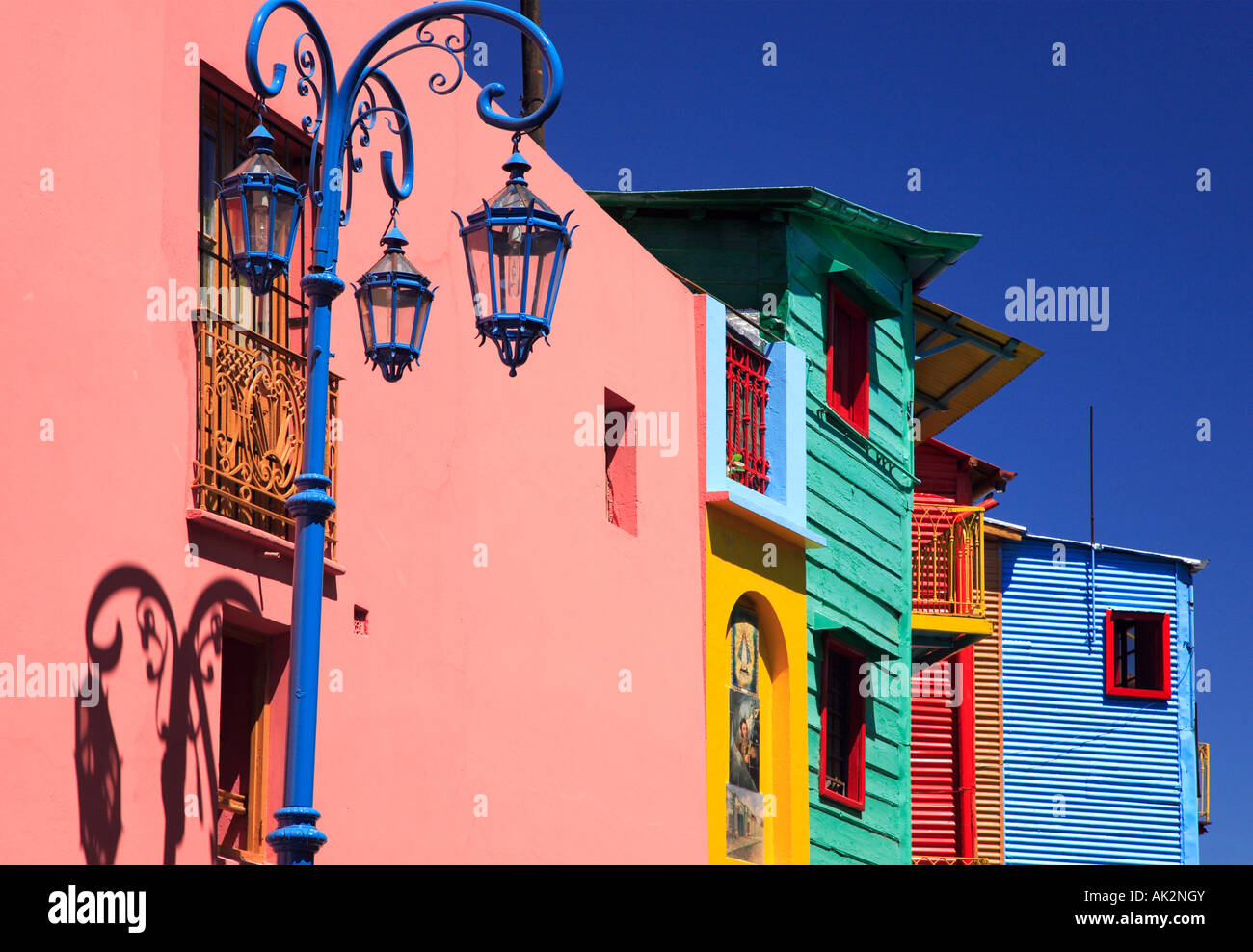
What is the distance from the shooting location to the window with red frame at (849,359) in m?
18.2

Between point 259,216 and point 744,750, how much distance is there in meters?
8.40

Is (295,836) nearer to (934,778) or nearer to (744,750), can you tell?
(744,750)

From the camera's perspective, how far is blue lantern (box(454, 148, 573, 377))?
26.6 feet

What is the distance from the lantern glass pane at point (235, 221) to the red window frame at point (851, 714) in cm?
986

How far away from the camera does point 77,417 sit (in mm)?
8469

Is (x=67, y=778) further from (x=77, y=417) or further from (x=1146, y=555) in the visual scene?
(x=1146, y=555)

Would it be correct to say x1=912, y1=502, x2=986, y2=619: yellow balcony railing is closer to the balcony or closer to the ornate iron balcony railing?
the balcony

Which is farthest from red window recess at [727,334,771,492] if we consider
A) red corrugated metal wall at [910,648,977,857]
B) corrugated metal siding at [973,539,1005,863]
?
corrugated metal siding at [973,539,1005,863]

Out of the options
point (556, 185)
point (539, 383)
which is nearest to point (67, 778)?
point (539, 383)

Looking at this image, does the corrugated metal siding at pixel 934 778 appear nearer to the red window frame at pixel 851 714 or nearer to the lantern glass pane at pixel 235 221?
the red window frame at pixel 851 714

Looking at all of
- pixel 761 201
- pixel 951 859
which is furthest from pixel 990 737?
pixel 761 201

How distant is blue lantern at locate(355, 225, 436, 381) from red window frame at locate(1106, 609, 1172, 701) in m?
21.1

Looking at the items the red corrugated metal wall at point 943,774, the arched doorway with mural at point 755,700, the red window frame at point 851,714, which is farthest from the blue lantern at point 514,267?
the red corrugated metal wall at point 943,774
